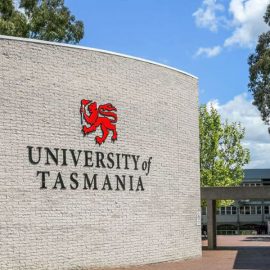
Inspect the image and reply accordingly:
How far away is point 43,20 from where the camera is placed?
37.4 meters

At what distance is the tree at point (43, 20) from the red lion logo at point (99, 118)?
17.2 meters

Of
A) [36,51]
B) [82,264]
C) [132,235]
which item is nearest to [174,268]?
[132,235]

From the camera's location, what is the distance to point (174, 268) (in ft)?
64.1

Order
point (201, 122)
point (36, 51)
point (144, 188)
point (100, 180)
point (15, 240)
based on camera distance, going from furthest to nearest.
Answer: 1. point (201, 122)
2. point (144, 188)
3. point (100, 180)
4. point (36, 51)
5. point (15, 240)

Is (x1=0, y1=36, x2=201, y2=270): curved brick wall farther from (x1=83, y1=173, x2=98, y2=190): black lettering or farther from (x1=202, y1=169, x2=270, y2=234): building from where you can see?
(x1=202, y1=169, x2=270, y2=234): building

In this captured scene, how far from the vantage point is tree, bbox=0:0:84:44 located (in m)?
36.1

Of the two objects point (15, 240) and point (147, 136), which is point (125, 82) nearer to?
point (147, 136)

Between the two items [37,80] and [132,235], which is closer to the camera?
[37,80]

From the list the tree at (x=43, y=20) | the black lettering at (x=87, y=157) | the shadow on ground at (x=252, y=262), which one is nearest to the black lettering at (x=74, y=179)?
the black lettering at (x=87, y=157)

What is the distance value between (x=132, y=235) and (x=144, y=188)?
5.53 feet

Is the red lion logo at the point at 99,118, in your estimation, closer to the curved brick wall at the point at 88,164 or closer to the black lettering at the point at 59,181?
the curved brick wall at the point at 88,164

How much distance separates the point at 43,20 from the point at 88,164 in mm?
20429

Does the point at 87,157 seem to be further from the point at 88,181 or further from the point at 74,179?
the point at 74,179

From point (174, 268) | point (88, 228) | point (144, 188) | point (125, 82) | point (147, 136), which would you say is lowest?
point (174, 268)
